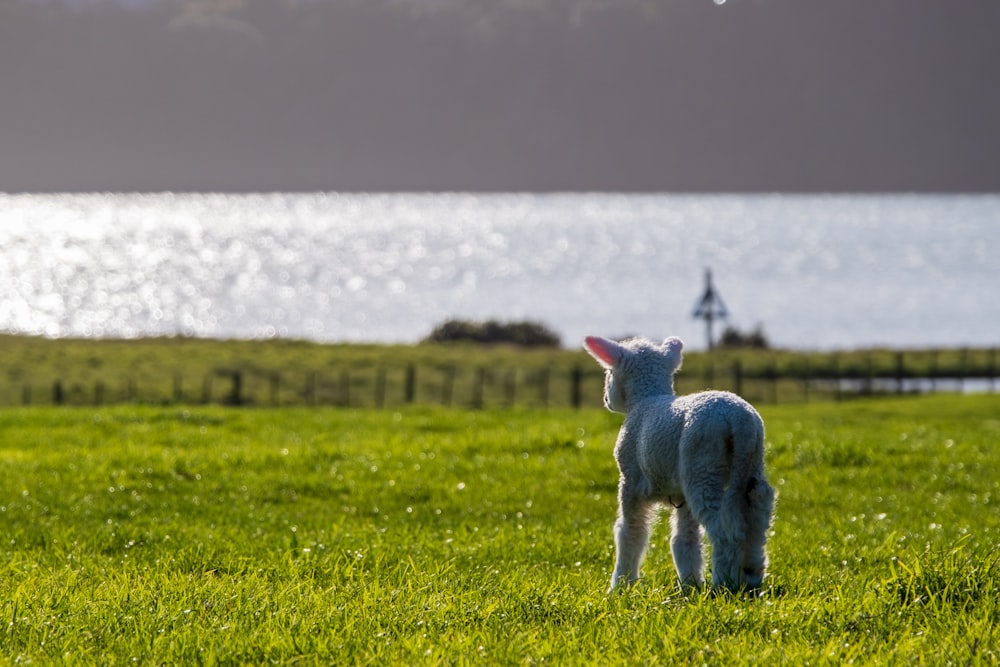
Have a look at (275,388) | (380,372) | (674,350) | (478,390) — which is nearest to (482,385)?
(478,390)

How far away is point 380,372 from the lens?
55.7m

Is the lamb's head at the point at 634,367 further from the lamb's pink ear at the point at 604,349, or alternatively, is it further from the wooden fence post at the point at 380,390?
the wooden fence post at the point at 380,390

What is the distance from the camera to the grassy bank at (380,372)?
51.8 m

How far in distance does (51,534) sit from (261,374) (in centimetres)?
4925

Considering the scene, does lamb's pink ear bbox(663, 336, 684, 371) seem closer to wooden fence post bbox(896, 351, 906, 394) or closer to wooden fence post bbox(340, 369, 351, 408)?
wooden fence post bbox(340, 369, 351, 408)

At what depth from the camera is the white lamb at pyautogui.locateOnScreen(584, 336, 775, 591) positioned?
7.32m

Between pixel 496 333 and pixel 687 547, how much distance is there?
271ft

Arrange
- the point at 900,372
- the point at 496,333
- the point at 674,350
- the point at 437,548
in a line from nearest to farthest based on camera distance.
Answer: the point at 674,350
the point at 437,548
the point at 900,372
the point at 496,333

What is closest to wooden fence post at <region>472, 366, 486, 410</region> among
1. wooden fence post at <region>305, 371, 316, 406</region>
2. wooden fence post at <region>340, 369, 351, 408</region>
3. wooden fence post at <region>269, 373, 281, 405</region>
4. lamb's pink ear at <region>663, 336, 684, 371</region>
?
wooden fence post at <region>340, 369, 351, 408</region>

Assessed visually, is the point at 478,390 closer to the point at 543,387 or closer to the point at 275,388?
the point at 543,387

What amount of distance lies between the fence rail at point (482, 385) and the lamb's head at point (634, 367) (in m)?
39.0

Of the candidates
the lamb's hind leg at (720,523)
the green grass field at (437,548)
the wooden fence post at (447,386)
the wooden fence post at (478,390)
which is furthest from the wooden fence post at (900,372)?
the lamb's hind leg at (720,523)

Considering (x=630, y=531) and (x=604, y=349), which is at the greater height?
(x=604, y=349)

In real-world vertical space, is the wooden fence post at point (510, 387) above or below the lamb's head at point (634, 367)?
below
